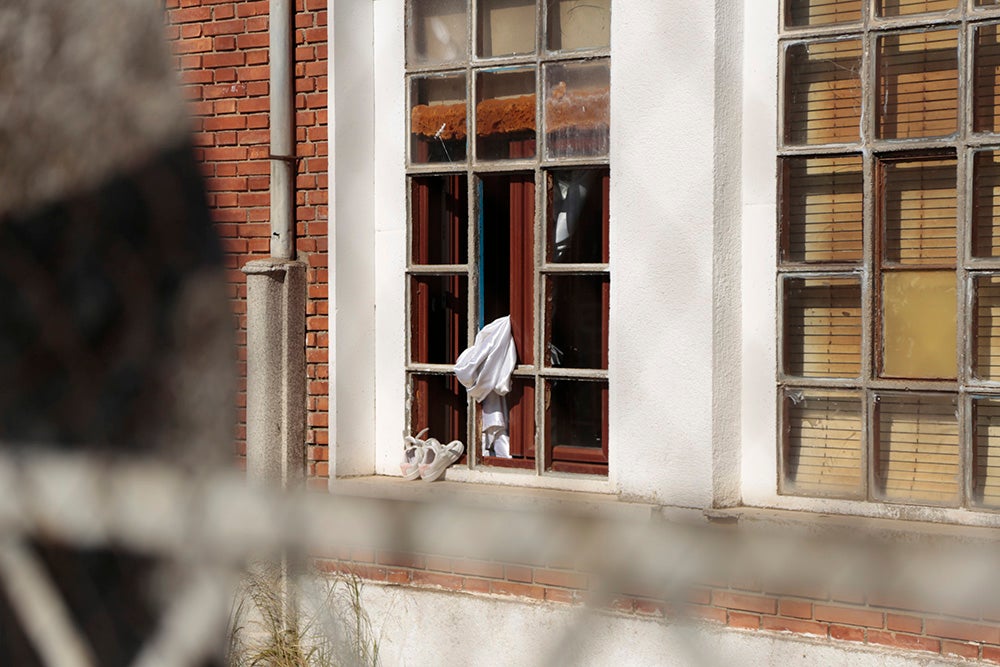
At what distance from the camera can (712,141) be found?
12.2 ft

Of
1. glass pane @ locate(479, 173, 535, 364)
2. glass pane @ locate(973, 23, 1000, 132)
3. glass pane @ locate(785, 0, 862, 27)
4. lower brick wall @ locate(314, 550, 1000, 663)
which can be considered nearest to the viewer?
lower brick wall @ locate(314, 550, 1000, 663)

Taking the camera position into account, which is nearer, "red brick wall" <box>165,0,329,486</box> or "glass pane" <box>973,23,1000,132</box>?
"glass pane" <box>973,23,1000,132</box>

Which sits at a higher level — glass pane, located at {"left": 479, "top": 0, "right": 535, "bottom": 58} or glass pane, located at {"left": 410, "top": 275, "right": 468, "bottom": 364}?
glass pane, located at {"left": 479, "top": 0, "right": 535, "bottom": 58}

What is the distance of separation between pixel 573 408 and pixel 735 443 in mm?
637

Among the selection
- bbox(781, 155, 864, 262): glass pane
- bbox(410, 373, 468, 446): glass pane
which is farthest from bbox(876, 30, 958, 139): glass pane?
bbox(410, 373, 468, 446): glass pane

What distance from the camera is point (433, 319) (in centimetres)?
455

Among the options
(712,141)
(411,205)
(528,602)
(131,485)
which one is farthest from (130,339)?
(411,205)

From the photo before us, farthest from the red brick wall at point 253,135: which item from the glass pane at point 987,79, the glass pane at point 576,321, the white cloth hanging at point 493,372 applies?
the glass pane at point 987,79

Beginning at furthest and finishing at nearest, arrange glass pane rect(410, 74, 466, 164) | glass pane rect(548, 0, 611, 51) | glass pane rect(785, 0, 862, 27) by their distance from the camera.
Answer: glass pane rect(410, 74, 466, 164)
glass pane rect(548, 0, 611, 51)
glass pane rect(785, 0, 862, 27)

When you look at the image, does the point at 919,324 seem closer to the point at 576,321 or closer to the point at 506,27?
the point at 576,321

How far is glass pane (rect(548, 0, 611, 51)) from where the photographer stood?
409cm

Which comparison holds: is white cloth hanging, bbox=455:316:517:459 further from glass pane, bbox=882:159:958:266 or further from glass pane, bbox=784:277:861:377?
glass pane, bbox=882:159:958:266

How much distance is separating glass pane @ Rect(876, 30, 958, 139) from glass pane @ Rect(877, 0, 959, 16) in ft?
0.22

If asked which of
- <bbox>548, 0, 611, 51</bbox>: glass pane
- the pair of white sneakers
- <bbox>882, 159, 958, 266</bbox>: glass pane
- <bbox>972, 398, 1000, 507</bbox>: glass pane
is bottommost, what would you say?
the pair of white sneakers
